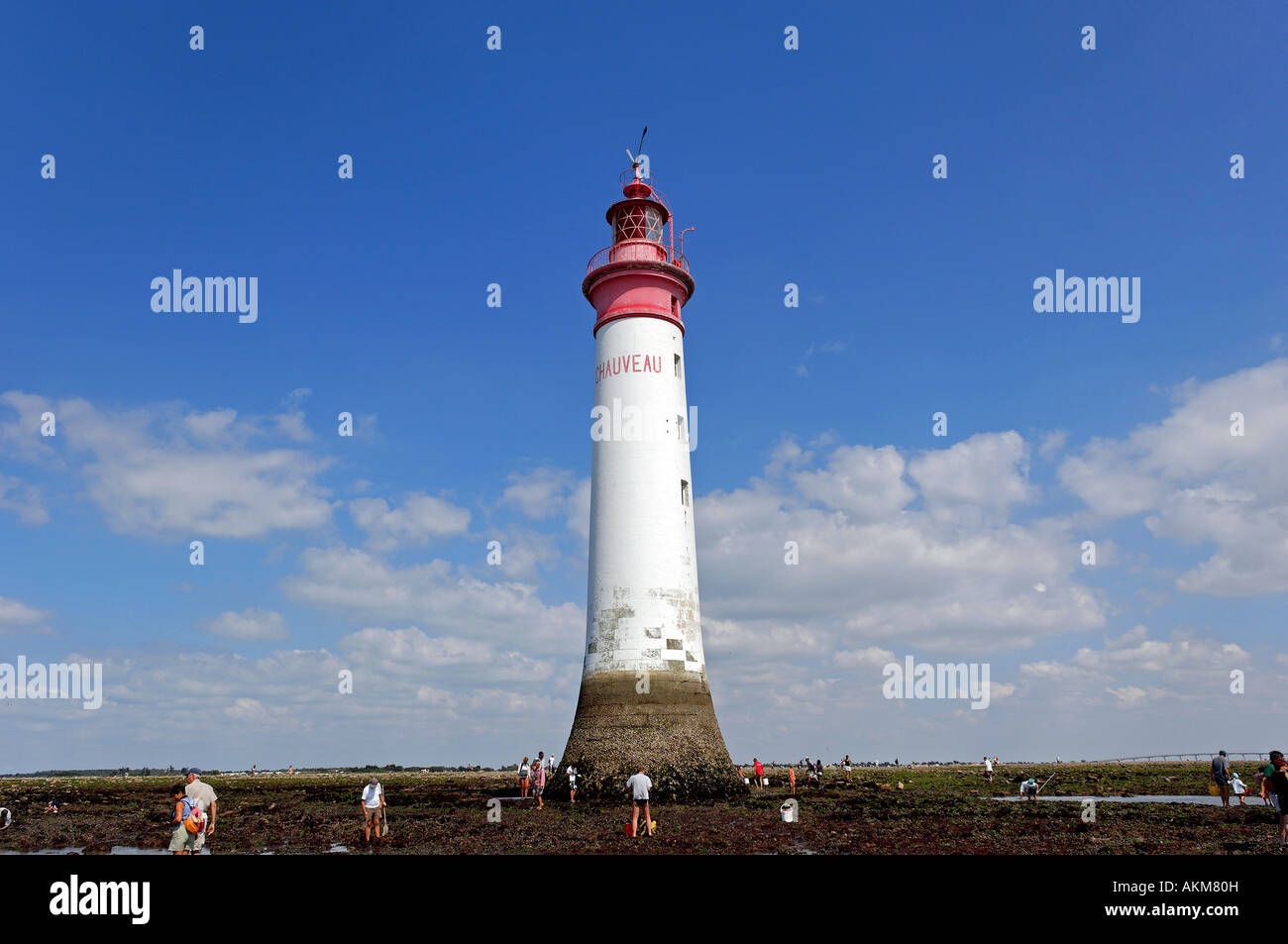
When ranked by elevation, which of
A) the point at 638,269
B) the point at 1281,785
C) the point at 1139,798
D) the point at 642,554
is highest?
the point at 638,269

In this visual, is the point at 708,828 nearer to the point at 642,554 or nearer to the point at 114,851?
the point at 642,554

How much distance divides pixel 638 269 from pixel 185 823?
27302 millimetres

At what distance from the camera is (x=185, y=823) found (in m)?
16.8

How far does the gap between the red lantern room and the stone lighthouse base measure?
1554cm

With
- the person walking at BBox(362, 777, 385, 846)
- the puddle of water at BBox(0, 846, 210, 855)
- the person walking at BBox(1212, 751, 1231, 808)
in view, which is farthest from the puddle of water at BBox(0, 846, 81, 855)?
the person walking at BBox(1212, 751, 1231, 808)

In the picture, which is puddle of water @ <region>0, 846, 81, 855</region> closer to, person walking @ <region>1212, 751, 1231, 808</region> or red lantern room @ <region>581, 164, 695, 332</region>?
red lantern room @ <region>581, 164, 695, 332</region>

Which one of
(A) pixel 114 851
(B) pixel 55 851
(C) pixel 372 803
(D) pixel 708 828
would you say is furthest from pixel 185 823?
(D) pixel 708 828

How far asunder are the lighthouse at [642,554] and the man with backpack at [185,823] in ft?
57.9
